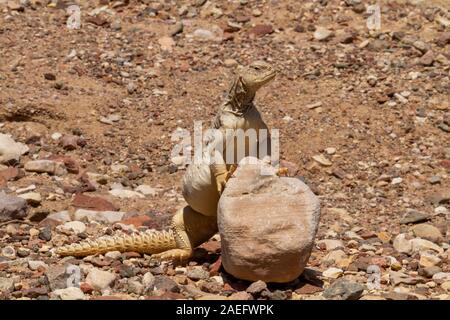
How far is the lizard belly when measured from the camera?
7711 mm

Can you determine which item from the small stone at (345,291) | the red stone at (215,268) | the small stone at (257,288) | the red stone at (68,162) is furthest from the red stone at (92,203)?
the small stone at (345,291)

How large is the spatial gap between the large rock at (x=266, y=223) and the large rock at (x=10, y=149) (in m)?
4.75

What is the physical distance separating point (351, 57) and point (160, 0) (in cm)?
368

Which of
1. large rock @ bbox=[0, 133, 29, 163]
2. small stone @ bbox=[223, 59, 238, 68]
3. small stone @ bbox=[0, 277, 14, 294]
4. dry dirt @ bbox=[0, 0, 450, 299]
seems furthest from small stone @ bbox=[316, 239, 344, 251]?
small stone @ bbox=[223, 59, 238, 68]

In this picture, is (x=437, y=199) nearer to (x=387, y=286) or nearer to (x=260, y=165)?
(x=387, y=286)

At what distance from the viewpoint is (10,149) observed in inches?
444

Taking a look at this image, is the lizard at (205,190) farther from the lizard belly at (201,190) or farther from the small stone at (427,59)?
the small stone at (427,59)

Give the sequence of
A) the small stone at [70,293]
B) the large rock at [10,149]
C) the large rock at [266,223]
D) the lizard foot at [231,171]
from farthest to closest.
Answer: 1. the large rock at [10,149]
2. the lizard foot at [231,171]
3. the large rock at [266,223]
4. the small stone at [70,293]

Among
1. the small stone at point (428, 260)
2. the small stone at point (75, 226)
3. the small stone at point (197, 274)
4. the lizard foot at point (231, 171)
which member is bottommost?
the small stone at point (428, 260)

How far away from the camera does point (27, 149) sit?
38.0ft

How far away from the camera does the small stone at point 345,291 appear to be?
695cm

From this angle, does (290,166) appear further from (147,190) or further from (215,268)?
(215,268)

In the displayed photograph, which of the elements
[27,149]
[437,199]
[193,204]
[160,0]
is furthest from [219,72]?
[193,204]

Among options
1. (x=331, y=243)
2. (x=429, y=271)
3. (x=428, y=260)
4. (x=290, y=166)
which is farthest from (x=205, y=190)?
(x=290, y=166)
